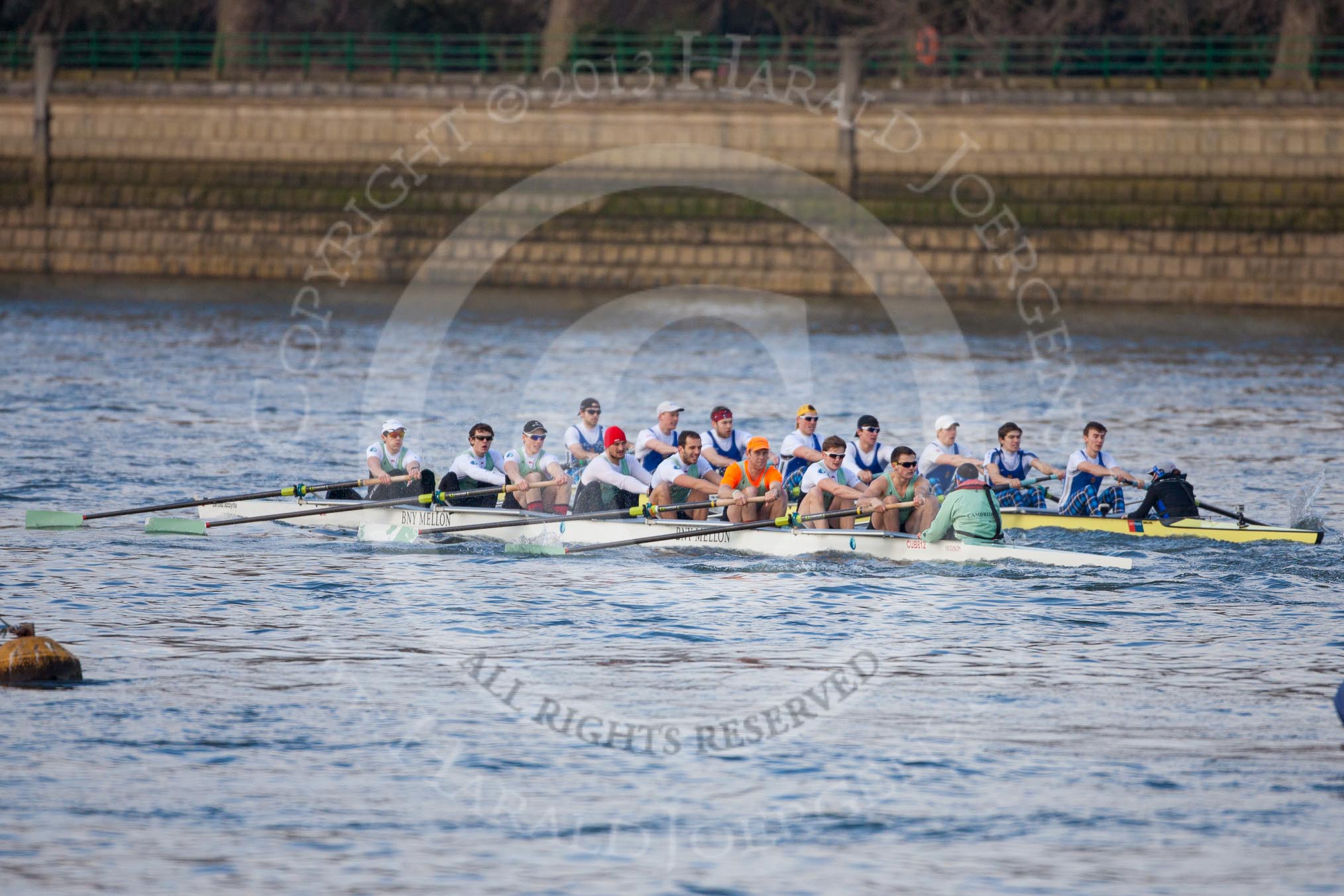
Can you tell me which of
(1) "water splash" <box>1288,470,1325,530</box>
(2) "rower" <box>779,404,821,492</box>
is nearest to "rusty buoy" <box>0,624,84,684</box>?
(2) "rower" <box>779,404,821,492</box>

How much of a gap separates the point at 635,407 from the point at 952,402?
20.6ft

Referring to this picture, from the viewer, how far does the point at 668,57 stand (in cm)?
4762

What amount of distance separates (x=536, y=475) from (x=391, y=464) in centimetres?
194

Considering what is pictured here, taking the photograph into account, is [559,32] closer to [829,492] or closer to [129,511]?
[129,511]

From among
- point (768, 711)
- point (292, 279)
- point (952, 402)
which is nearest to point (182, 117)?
point (292, 279)

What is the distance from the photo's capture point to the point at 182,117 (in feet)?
164

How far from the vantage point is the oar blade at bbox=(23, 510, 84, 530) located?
70.7 ft

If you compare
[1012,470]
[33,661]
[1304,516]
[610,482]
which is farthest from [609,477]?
[1304,516]

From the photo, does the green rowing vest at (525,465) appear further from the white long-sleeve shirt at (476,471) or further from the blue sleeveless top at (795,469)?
the blue sleeveless top at (795,469)

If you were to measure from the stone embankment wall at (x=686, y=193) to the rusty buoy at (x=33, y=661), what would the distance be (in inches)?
1272

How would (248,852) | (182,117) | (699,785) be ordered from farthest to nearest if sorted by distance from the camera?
(182,117) < (699,785) < (248,852)

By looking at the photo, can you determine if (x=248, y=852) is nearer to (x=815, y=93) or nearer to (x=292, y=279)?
(x=815, y=93)

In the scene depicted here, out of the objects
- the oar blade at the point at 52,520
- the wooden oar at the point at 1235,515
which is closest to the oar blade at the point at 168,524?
the oar blade at the point at 52,520

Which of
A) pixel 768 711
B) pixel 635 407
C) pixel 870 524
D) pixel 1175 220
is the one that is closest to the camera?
pixel 768 711
